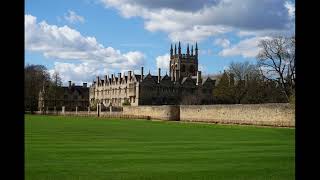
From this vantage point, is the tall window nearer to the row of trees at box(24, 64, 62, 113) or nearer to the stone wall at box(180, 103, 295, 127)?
the row of trees at box(24, 64, 62, 113)

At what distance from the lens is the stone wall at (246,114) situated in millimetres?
47594

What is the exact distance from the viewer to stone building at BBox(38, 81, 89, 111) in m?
118

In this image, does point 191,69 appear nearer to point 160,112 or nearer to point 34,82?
point 34,82

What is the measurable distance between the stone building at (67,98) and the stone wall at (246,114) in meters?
57.3

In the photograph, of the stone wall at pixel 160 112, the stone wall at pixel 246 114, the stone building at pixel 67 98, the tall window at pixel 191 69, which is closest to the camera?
the stone wall at pixel 246 114

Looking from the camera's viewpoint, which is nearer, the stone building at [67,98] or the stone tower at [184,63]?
the stone building at [67,98]

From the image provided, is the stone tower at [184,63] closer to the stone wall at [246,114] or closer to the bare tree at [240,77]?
the bare tree at [240,77]

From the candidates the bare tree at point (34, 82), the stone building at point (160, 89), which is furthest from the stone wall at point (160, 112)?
the bare tree at point (34, 82)

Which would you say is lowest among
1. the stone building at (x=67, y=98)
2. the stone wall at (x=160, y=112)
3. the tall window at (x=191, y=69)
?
the stone wall at (x=160, y=112)

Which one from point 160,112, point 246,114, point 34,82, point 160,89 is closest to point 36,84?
point 34,82

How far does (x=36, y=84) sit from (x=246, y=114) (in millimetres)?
65963
